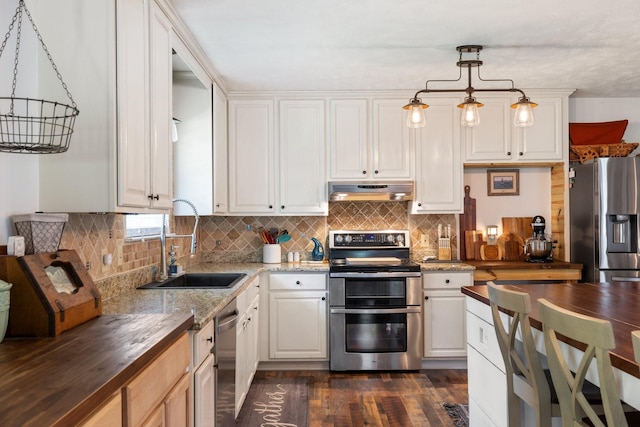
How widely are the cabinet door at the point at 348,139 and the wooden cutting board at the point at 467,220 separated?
1041 mm

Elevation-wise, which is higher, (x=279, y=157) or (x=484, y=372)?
(x=279, y=157)

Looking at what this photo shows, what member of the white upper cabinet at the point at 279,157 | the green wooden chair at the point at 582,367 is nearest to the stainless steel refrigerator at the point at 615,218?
the white upper cabinet at the point at 279,157

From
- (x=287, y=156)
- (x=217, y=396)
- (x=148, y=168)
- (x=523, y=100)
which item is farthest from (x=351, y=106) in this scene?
(x=217, y=396)

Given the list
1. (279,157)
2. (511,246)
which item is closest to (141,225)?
(279,157)

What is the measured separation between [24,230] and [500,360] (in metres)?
2.05

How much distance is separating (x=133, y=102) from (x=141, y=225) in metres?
1.27

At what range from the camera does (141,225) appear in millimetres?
3115

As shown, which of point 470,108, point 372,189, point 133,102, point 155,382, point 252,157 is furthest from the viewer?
point 252,157

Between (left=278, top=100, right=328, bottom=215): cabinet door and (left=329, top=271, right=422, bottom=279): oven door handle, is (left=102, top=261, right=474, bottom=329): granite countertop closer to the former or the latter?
(left=329, top=271, right=422, bottom=279): oven door handle

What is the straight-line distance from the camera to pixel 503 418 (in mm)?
2199

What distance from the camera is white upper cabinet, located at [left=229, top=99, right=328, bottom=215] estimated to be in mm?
4230

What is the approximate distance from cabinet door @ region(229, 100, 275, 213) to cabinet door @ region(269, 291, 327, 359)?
815 mm

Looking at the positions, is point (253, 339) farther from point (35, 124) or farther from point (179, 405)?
point (35, 124)

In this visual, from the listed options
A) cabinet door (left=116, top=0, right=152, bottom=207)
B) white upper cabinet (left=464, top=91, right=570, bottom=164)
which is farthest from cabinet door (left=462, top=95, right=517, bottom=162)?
cabinet door (left=116, top=0, right=152, bottom=207)
